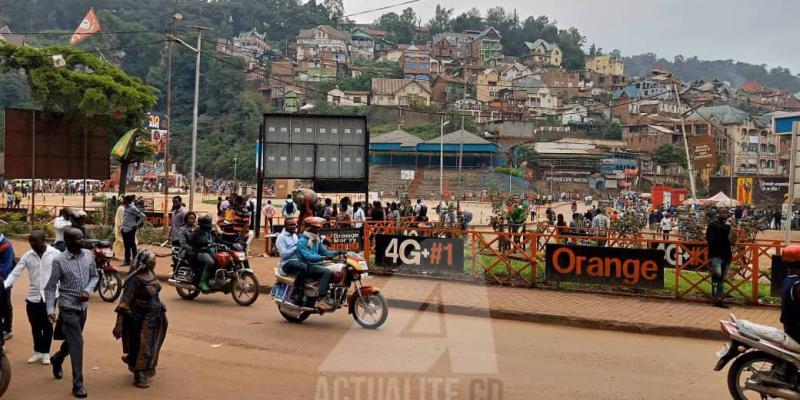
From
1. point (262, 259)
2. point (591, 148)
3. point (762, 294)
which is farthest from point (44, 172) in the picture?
point (591, 148)

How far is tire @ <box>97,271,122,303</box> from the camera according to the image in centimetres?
1182

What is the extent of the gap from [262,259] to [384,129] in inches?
3837

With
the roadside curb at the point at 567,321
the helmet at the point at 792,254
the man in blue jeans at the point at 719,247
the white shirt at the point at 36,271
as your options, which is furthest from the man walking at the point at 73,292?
the man in blue jeans at the point at 719,247

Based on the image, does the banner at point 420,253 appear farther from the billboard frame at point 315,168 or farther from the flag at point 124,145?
the flag at point 124,145

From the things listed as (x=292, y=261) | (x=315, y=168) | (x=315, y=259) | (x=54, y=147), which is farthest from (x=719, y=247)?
(x=54, y=147)

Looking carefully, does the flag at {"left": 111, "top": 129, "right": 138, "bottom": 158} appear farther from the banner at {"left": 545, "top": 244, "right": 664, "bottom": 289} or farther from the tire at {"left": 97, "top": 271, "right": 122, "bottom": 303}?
the banner at {"left": 545, "top": 244, "right": 664, "bottom": 289}

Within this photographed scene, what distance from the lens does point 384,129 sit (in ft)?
375

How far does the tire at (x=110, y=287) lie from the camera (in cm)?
1182

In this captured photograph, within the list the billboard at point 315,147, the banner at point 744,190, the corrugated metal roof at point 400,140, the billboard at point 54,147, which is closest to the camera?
the billboard at point 315,147

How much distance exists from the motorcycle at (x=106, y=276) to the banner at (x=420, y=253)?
17.4ft

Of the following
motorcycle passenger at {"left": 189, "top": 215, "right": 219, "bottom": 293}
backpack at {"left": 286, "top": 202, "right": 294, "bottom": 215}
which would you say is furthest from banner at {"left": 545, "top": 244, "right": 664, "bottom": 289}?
backpack at {"left": 286, "top": 202, "right": 294, "bottom": 215}

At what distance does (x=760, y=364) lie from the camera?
6652 millimetres

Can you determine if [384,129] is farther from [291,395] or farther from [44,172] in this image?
[291,395]

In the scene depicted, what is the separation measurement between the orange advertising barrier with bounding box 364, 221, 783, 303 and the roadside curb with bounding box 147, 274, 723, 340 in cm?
218
